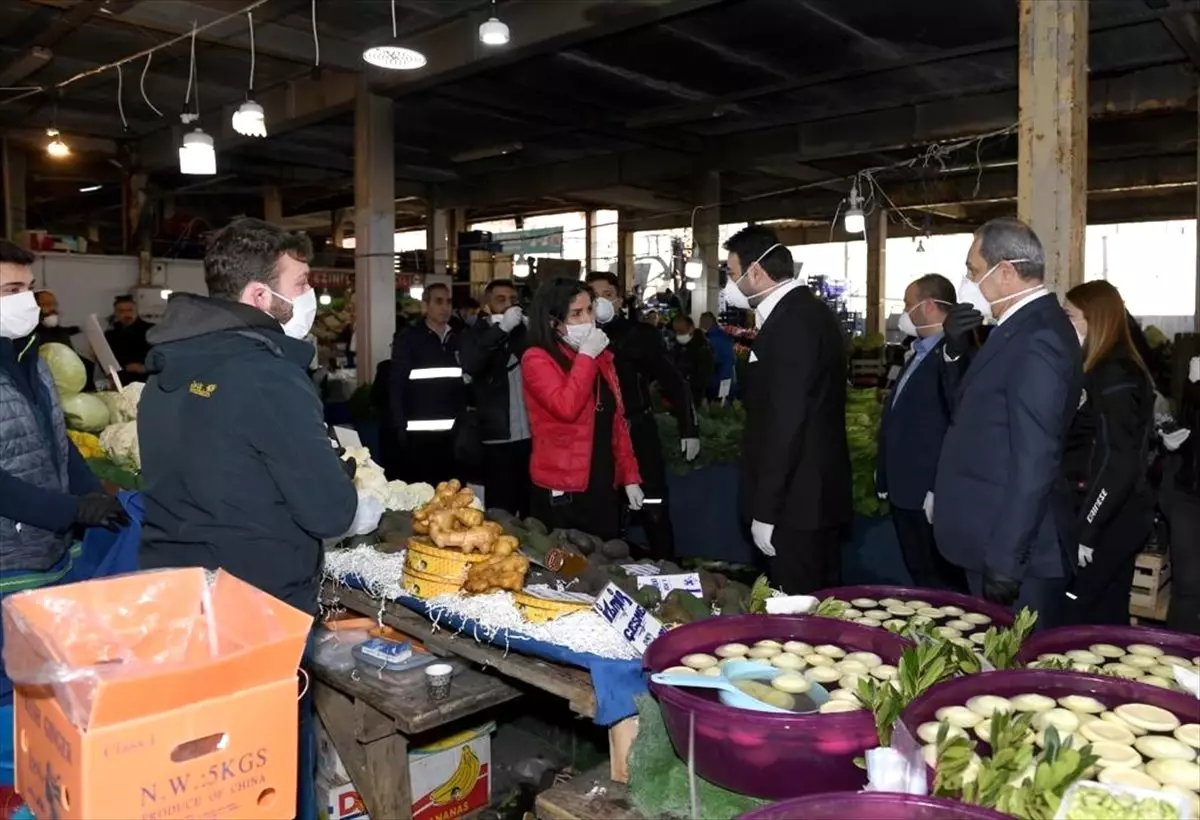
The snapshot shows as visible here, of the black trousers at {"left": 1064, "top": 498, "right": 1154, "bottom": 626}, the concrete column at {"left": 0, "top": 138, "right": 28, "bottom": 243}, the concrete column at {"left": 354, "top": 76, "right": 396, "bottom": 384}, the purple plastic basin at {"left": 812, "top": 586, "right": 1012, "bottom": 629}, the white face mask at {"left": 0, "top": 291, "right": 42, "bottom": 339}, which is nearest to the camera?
the purple plastic basin at {"left": 812, "top": 586, "right": 1012, "bottom": 629}

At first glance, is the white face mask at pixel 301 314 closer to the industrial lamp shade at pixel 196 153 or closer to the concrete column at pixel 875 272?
the industrial lamp shade at pixel 196 153

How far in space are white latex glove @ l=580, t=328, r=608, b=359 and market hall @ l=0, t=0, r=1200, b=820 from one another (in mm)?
123

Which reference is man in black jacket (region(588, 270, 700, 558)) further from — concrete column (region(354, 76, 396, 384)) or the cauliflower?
concrete column (region(354, 76, 396, 384))

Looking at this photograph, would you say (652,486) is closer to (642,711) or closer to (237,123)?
(642,711)

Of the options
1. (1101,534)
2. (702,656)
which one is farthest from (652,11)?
(702,656)

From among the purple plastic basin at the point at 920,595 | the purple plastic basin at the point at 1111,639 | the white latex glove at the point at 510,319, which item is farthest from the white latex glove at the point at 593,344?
the purple plastic basin at the point at 1111,639

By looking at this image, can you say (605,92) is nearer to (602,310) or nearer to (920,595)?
(602,310)

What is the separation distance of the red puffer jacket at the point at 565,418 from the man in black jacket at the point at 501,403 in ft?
2.88

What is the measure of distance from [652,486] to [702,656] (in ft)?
9.99

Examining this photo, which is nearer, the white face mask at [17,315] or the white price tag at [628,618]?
the white price tag at [628,618]

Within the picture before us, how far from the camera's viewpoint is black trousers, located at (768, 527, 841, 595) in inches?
133

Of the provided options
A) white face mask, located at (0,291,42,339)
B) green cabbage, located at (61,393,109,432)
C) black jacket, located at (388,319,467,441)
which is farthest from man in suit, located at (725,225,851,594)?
green cabbage, located at (61,393,109,432)

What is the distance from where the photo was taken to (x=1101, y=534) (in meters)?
3.75

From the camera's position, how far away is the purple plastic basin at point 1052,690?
1.57 m
